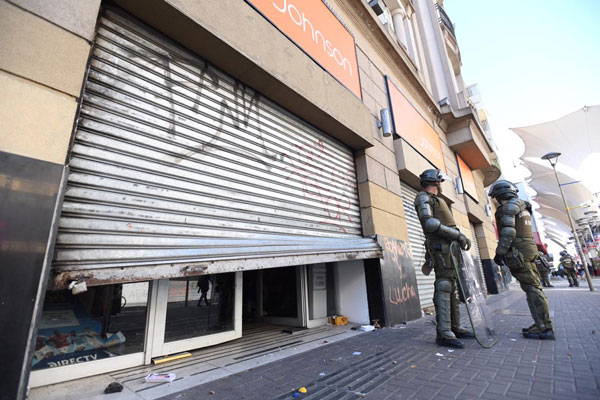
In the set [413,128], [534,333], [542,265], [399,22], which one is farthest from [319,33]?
[399,22]

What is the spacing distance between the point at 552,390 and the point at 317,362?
6.70 ft

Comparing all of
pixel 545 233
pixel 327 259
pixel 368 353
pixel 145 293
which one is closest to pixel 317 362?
pixel 368 353

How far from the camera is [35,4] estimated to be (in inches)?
75.9

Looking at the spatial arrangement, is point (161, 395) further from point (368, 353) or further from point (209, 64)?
point (209, 64)

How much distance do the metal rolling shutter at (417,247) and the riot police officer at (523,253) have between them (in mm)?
2866

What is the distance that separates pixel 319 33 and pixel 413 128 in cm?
456

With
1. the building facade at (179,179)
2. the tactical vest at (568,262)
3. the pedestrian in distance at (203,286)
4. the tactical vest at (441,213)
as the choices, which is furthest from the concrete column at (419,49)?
the pedestrian in distance at (203,286)

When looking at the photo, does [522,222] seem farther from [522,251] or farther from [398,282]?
[398,282]

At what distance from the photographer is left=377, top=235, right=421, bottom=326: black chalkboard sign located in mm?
5070

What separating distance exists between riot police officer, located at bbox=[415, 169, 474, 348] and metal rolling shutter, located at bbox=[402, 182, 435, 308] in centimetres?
308

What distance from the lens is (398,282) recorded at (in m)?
5.45

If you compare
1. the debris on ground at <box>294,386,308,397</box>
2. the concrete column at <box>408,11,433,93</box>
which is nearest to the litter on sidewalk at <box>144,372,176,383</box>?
the debris on ground at <box>294,386,308,397</box>

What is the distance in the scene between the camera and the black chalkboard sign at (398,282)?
16.6 feet

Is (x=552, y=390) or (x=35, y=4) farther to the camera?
(x=552, y=390)
